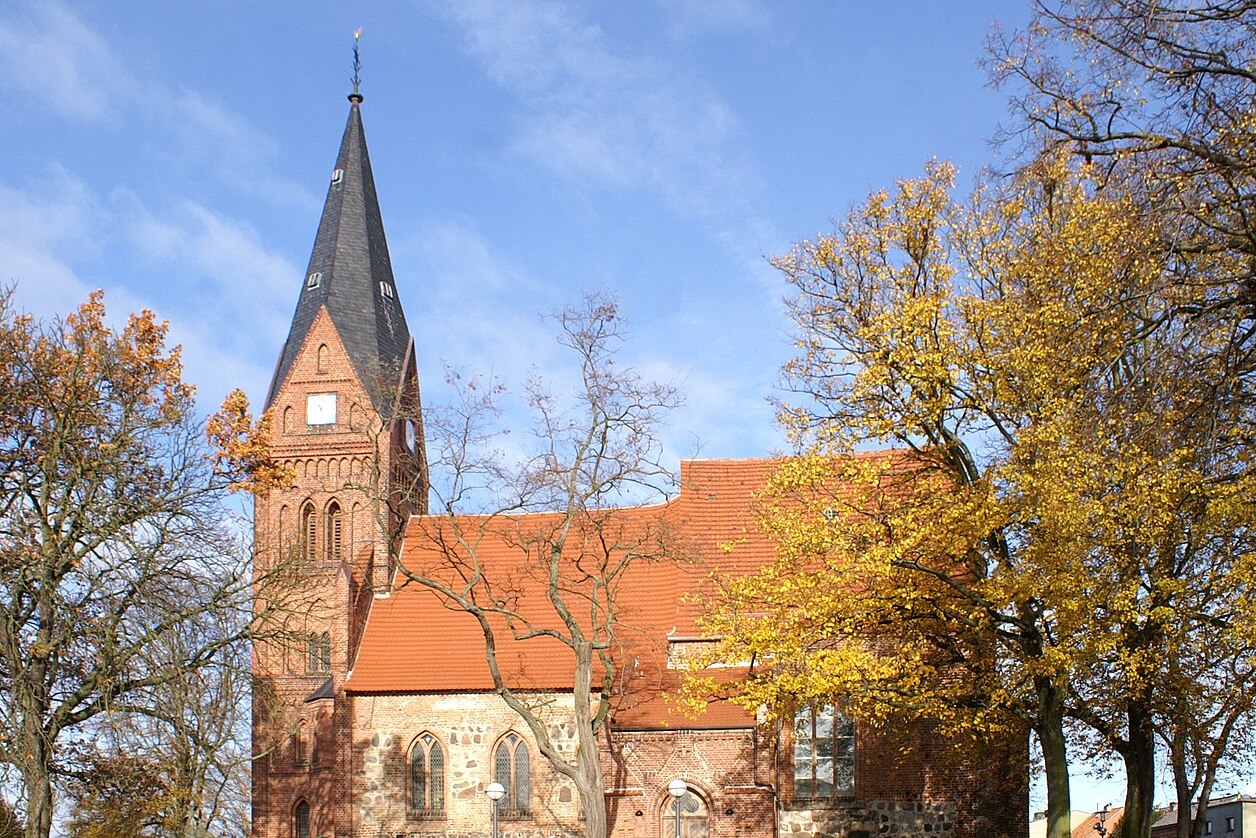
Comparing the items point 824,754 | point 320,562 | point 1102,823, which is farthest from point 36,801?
point 1102,823

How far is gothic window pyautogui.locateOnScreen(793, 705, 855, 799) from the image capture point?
81.2 feet

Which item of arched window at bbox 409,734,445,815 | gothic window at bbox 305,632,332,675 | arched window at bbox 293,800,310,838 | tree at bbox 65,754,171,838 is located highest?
gothic window at bbox 305,632,332,675

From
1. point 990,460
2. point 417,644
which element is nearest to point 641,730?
point 417,644

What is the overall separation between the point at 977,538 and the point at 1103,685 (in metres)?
3.06

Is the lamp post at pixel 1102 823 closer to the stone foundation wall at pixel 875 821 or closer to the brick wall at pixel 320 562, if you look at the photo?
the stone foundation wall at pixel 875 821

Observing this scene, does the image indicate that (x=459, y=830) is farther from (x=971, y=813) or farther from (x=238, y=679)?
(x=971, y=813)

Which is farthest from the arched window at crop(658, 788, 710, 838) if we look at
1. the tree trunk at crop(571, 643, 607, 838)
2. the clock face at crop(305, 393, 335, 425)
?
the clock face at crop(305, 393, 335, 425)

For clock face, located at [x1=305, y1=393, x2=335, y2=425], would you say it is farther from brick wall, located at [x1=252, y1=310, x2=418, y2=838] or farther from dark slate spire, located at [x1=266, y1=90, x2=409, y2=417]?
dark slate spire, located at [x1=266, y1=90, x2=409, y2=417]

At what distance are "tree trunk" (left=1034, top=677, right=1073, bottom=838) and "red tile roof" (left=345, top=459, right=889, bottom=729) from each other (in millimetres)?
7350

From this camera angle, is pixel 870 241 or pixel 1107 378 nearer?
pixel 1107 378

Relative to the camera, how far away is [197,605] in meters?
20.3

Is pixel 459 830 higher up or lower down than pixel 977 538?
lower down

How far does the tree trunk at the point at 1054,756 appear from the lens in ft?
60.8

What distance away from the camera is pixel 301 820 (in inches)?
1097
